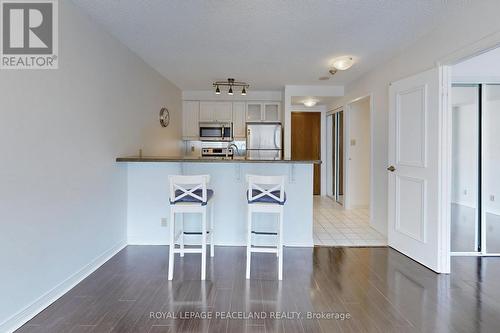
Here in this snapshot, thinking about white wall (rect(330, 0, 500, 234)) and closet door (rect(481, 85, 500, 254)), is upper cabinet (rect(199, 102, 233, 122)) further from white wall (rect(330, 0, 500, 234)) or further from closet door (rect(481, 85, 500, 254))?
closet door (rect(481, 85, 500, 254))

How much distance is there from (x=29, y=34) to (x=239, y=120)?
425cm

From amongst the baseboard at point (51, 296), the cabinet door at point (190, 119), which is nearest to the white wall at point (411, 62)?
the cabinet door at point (190, 119)

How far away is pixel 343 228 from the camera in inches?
171

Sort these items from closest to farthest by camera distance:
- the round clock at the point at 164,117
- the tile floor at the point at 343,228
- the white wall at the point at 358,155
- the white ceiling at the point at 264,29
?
the white ceiling at the point at 264,29, the tile floor at the point at 343,228, the round clock at the point at 164,117, the white wall at the point at 358,155

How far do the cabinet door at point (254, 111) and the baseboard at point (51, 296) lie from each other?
154 inches

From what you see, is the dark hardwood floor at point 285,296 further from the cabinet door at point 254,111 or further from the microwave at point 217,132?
the cabinet door at point 254,111

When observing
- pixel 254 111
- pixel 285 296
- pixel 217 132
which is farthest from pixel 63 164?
pixel 254 111

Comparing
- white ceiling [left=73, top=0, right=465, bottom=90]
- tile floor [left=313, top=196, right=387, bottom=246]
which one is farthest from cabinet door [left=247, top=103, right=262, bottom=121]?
tile floor [left=313, top=196, right=387, bottom=246]

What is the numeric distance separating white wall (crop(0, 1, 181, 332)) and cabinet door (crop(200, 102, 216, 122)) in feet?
8.43

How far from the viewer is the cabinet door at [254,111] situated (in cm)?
614

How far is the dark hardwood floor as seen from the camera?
1944mm

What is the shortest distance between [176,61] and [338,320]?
3622 millimetres

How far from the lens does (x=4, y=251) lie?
5.98 feet

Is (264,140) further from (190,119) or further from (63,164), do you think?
(63,164)
